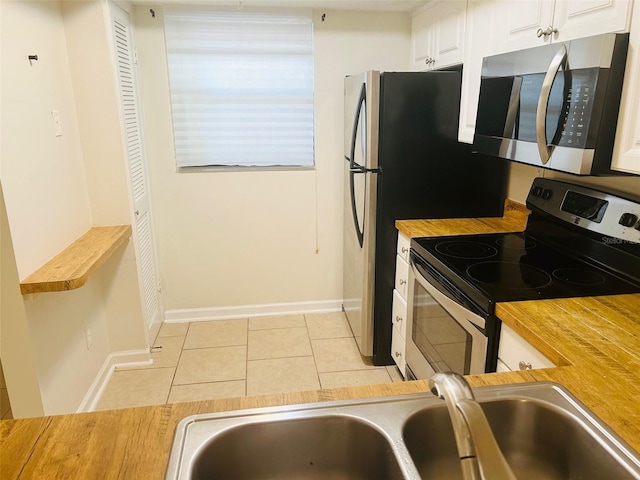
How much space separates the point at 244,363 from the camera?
9.60 ft

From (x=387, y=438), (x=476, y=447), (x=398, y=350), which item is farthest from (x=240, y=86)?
(x=476, y=447)

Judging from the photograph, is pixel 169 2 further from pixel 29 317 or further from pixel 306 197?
pixel 29 317

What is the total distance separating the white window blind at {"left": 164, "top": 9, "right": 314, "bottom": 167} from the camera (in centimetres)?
302

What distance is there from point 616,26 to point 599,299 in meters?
0.84

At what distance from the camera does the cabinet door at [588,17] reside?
129 centimetres

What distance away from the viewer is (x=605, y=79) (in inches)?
52.3

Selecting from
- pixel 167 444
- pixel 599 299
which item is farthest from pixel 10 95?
pixel 599 299

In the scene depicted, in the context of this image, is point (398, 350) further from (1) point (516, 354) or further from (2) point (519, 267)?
(1) point (516, 354)

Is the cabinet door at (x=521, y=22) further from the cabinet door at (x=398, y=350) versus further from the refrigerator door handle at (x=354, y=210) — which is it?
the cabinet door at (x=398, y=350)

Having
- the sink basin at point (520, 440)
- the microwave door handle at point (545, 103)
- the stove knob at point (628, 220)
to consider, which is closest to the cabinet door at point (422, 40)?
the microwave door handle at point (545, 103)

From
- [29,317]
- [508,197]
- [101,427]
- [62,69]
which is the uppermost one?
[62,69]

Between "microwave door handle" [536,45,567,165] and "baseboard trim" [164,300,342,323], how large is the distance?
233cm

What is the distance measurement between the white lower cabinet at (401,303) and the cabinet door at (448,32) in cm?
101

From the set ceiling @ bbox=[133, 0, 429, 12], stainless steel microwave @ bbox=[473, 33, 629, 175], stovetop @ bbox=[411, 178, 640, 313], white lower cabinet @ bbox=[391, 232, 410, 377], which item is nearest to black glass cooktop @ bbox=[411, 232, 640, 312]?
stovetop @ bbox=[411, 178, 640, 313]
